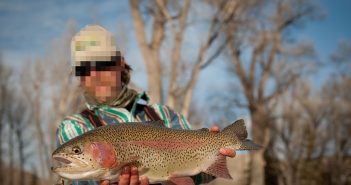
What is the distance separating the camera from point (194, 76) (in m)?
18.0

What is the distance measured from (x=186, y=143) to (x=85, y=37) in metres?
0.91

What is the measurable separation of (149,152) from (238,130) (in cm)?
60

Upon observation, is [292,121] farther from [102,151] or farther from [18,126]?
[102,151]

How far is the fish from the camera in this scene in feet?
7.44

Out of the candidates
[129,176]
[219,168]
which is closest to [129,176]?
[129,176]

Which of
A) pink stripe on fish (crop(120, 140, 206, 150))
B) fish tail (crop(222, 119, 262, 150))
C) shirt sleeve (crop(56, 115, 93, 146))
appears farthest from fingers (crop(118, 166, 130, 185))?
shirt sleeve (crop(56, 115, 93, 146))

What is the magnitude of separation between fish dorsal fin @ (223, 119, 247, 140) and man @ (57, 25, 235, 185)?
0.26 ft

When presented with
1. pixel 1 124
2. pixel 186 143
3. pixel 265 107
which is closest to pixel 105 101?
pixel 186 143

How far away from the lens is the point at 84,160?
226 cm

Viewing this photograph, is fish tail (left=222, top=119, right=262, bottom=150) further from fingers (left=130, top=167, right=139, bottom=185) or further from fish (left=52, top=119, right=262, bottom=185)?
fingers (left=130, top=167, right=139, bottom=185)

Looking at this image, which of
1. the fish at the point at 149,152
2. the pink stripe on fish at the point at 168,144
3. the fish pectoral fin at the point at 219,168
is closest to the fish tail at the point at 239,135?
the fish at the point at 149,152

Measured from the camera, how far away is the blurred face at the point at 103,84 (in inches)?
117

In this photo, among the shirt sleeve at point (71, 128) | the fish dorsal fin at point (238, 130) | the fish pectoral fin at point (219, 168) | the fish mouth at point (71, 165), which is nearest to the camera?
the fish mouth at point (71, 165)

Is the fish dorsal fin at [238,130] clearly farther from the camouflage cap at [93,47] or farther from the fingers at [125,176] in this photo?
the camouflage cap at [93,47]
